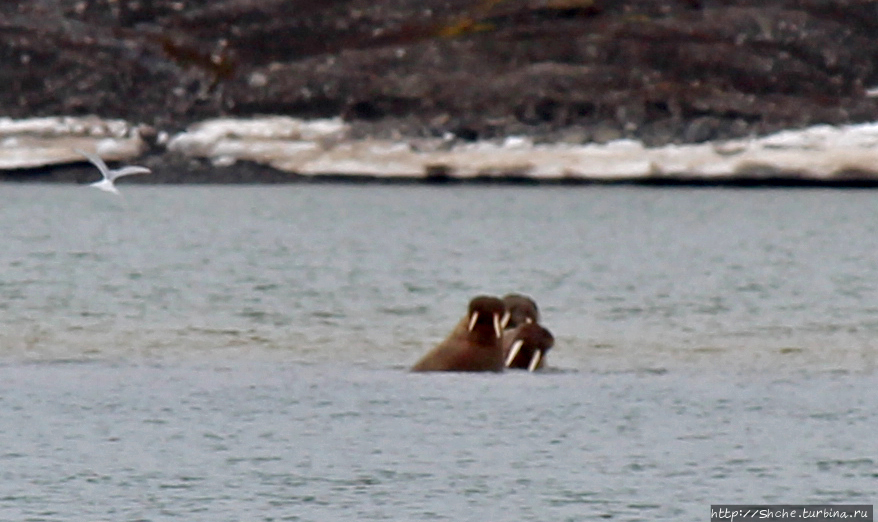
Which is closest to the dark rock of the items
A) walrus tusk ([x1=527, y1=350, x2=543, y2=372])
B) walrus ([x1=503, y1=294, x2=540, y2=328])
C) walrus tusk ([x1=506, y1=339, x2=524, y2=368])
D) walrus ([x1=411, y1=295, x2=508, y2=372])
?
walrus ([x1=503, y1=294, x2=540, y2=328])

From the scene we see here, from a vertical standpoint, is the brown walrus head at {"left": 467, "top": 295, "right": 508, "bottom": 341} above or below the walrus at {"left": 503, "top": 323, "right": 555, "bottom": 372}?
above

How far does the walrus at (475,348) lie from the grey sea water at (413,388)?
1.39ft

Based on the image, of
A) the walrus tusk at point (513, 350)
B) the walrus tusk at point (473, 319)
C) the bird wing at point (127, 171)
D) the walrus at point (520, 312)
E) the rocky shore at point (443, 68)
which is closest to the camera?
the walrus tusk at point (473, 319)

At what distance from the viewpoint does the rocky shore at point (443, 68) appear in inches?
3558

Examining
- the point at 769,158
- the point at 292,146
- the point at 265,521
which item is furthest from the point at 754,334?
the point at 292,146

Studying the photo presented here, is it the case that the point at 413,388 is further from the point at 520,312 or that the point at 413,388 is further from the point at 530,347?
the point at 520,312

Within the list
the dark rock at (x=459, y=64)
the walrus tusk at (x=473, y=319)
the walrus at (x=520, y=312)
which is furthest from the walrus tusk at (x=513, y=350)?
the dark rock at (x=459, y=64)

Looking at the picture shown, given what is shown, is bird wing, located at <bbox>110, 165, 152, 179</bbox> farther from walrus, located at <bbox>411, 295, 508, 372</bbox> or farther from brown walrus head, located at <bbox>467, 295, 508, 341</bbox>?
brown walrus head, located at <bbox>467, 295, 508, 341</bbox>

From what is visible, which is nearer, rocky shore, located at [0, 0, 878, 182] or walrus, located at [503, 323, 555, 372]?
walrus, located at [503, 323, 555, 372]

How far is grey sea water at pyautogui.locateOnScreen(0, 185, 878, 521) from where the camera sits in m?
15.7

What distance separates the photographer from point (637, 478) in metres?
16.2

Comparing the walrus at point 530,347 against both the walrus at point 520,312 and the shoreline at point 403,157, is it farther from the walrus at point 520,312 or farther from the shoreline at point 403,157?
the shoreline at point 403,157

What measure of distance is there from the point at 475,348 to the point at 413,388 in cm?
140

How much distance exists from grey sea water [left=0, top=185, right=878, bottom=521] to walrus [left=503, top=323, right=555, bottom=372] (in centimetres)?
21
